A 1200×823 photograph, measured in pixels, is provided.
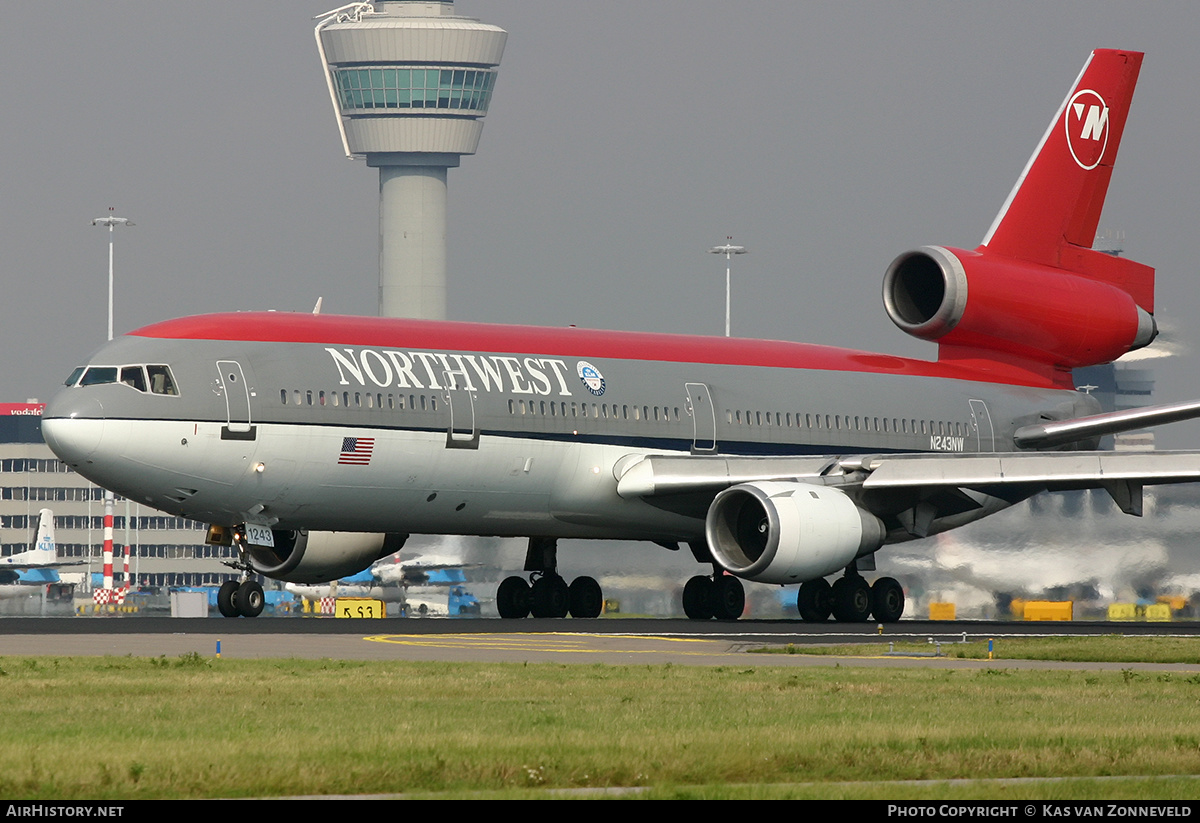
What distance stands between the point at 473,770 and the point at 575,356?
21.7m

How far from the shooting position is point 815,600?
1346 inches

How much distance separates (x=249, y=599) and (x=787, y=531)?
8.37 meters

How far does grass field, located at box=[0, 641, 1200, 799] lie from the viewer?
11266 mm

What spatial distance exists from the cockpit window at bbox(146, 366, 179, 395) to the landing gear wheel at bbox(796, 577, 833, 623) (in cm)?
1181

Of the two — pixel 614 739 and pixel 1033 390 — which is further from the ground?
pixel 1033 390

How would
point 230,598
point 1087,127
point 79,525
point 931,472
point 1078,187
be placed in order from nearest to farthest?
point 230,598 < point 931,472 < point 1078,187 < point 1087,127 < point 79,525

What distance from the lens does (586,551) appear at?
3750 cm

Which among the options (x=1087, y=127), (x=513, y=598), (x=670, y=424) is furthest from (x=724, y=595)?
(x=1087, y=127)

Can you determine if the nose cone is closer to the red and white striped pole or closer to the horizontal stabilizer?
the horizontal stabilizer

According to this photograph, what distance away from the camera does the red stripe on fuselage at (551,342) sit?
29.7 m

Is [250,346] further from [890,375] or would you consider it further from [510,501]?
[890,375]

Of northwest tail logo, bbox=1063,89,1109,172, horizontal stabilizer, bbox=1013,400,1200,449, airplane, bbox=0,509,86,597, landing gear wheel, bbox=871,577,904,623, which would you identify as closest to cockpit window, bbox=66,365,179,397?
landing gear wheel, bbox=871,577,904,623

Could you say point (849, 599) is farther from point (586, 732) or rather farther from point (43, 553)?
point (43, 553)
